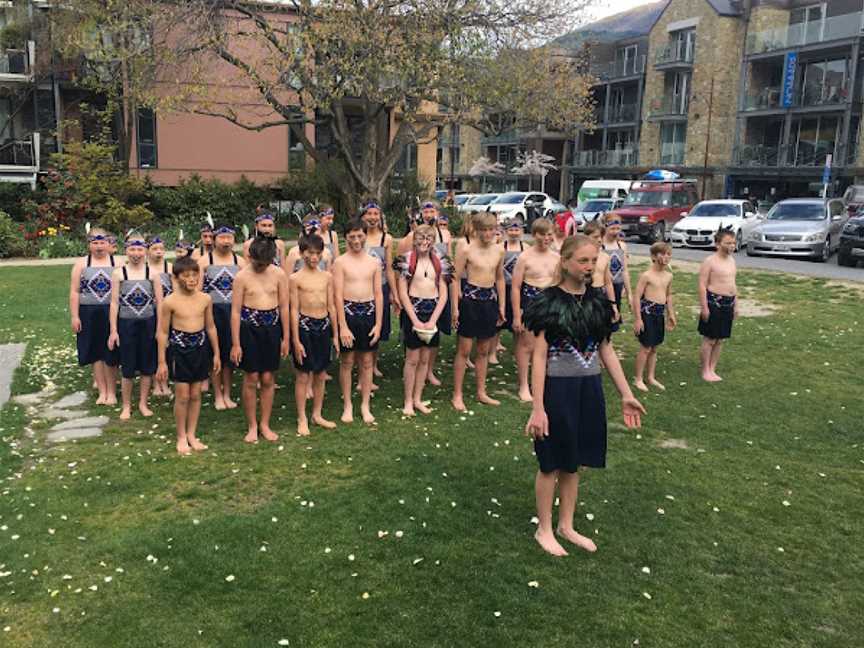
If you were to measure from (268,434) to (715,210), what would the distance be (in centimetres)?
2287

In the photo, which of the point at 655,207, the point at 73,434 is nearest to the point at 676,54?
the point at 655,207

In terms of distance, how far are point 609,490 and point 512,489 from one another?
0.72 m

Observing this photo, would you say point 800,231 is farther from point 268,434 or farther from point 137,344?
point 137,344

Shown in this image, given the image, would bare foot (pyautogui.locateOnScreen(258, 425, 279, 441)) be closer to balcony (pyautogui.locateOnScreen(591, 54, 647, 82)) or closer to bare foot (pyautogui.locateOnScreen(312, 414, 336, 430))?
bare foot (pyautogui.locateOnScreen(312, 414, 336, 430))

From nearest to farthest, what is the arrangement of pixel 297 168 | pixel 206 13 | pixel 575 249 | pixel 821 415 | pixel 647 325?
pixel 575 249
pixel 821 415
pixel 647 325
pixel 206 13
pixel 297 168

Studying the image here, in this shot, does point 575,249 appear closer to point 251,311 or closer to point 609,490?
point 609,490

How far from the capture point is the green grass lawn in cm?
381

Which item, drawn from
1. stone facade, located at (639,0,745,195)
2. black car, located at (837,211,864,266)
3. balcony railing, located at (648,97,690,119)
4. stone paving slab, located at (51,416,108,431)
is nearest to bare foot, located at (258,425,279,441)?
stone paving slab, located at (51,416,108,431)

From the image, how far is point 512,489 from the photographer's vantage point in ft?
17.9

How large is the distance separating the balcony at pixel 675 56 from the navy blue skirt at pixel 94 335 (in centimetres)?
4414

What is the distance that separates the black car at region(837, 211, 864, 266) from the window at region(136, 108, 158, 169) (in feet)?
76.8

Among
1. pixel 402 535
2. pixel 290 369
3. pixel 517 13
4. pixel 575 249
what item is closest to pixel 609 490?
pixel 402 535

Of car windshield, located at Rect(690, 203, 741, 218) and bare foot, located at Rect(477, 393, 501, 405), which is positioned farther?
car windshield, located at Rect(690, 203, 741, 218)

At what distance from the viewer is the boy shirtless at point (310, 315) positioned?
6383 mm
